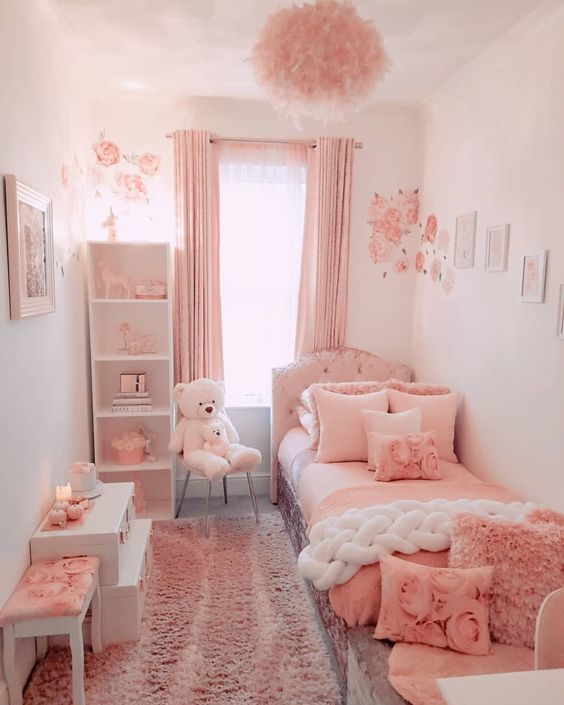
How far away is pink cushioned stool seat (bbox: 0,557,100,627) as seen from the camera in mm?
1760

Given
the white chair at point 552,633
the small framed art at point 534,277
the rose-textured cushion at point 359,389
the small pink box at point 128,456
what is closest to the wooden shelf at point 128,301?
the small pink box at point 128,456

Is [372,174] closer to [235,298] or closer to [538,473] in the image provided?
[235,298]

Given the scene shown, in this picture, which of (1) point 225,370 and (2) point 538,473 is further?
(1) point 225,370

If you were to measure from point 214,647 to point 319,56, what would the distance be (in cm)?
218

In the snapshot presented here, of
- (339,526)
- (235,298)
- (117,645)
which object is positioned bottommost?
(117,645)

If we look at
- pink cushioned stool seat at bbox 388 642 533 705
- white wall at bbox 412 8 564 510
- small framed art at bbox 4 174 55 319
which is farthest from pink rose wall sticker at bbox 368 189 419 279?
pink cushioned stool seat at bbox 388 642 533 705

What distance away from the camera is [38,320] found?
222cm

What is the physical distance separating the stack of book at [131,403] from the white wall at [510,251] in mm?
Answer: 1833

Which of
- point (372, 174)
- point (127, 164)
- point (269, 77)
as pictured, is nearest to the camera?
point (269, 77)

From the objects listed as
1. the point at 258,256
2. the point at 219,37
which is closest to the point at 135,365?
the point at 258,256

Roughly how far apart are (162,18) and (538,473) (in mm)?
2592

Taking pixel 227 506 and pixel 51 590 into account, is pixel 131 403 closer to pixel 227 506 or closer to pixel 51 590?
pixel 227 506

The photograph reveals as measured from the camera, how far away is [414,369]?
12.3ft

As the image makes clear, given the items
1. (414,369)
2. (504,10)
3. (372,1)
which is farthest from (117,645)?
(504,10)
